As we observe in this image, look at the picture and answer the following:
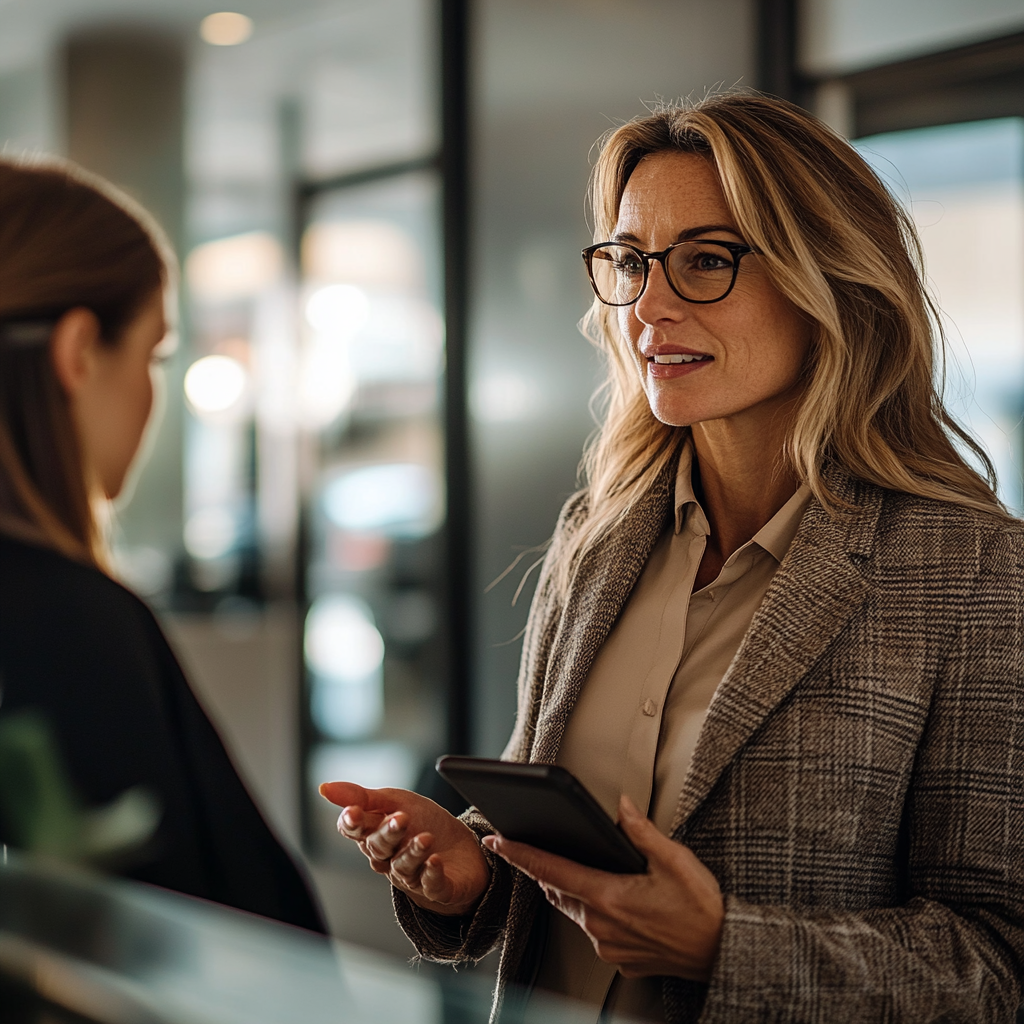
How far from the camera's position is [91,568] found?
1.03m

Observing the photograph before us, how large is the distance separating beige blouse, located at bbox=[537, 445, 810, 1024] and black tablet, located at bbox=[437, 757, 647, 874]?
0.18 metres

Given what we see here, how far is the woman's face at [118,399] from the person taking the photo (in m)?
1.07

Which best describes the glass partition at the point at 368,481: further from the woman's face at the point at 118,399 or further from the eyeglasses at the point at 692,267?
the woman's face at the point at 118,399

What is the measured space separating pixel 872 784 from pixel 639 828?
0.90 feet

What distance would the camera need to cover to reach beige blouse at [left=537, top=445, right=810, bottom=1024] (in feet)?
4.21

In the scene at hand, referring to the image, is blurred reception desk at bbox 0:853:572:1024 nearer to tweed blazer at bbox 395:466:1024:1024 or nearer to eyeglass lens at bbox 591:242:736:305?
tweed blazer at bbox 395:466:1024:1024

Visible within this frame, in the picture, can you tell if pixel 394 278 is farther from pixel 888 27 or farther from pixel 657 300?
pixel 657 300

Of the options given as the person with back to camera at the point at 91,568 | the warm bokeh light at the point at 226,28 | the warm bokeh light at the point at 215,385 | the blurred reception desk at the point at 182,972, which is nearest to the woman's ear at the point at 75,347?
the person with back to camera at the point at 91,568

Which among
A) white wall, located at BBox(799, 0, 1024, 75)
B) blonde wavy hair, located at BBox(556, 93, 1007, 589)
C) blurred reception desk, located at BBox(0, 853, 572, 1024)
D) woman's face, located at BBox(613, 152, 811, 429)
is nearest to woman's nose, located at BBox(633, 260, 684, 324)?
woman's face, located at BBox(613, 152, 811, 429)

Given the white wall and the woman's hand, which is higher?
the white wall

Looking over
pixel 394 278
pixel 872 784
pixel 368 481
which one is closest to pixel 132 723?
pixel 872 784

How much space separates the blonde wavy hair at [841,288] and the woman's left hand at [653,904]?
46 centimetres

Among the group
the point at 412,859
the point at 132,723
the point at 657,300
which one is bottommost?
the point at 412,859

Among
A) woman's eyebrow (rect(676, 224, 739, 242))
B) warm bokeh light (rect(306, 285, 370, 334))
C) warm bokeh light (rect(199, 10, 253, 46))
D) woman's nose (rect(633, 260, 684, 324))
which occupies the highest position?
warm bokeh light (rect(199, 10, 253, 46))
